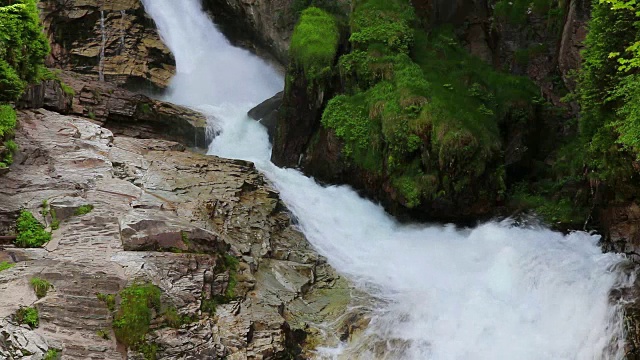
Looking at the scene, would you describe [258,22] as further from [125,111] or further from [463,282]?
[463,282]

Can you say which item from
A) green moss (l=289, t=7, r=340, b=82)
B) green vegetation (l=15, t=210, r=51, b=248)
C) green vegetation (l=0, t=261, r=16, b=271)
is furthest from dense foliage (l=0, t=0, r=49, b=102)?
green moss (l=289, t=7, r=340, b=82)

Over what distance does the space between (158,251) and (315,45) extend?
1007 cm

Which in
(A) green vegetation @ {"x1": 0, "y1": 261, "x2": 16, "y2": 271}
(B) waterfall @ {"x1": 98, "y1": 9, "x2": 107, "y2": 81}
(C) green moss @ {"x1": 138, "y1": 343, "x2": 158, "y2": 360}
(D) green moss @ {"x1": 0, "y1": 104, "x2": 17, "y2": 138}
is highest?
(B) waterfall @ {"x1": 98, "y1": 9, "x2": 107, "y2": 81}

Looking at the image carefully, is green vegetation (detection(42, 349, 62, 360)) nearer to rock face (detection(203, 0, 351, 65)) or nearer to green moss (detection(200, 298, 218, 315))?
green moss (detection(200, 298, 218, 315))

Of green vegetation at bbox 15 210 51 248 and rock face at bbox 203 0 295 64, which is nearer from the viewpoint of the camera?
green vegetation at bbox 15 210 51 248

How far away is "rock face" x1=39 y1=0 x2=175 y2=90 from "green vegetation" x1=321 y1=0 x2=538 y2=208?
1033 cm

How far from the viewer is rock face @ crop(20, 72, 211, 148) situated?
1736cm

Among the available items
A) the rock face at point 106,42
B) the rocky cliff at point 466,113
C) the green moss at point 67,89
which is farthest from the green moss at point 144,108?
the rocky cliff at point 466,113

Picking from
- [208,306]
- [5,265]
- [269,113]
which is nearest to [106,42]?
[269,113]

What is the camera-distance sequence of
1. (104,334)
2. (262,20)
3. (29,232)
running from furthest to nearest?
(262,20) < (29,232) < (104,334)

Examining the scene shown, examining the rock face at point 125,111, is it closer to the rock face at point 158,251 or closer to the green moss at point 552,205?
the rock face at point 158,251

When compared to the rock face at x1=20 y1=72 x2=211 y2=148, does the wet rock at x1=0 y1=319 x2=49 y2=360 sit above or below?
below

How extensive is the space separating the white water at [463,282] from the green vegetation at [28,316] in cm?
507

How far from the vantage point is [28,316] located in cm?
783
